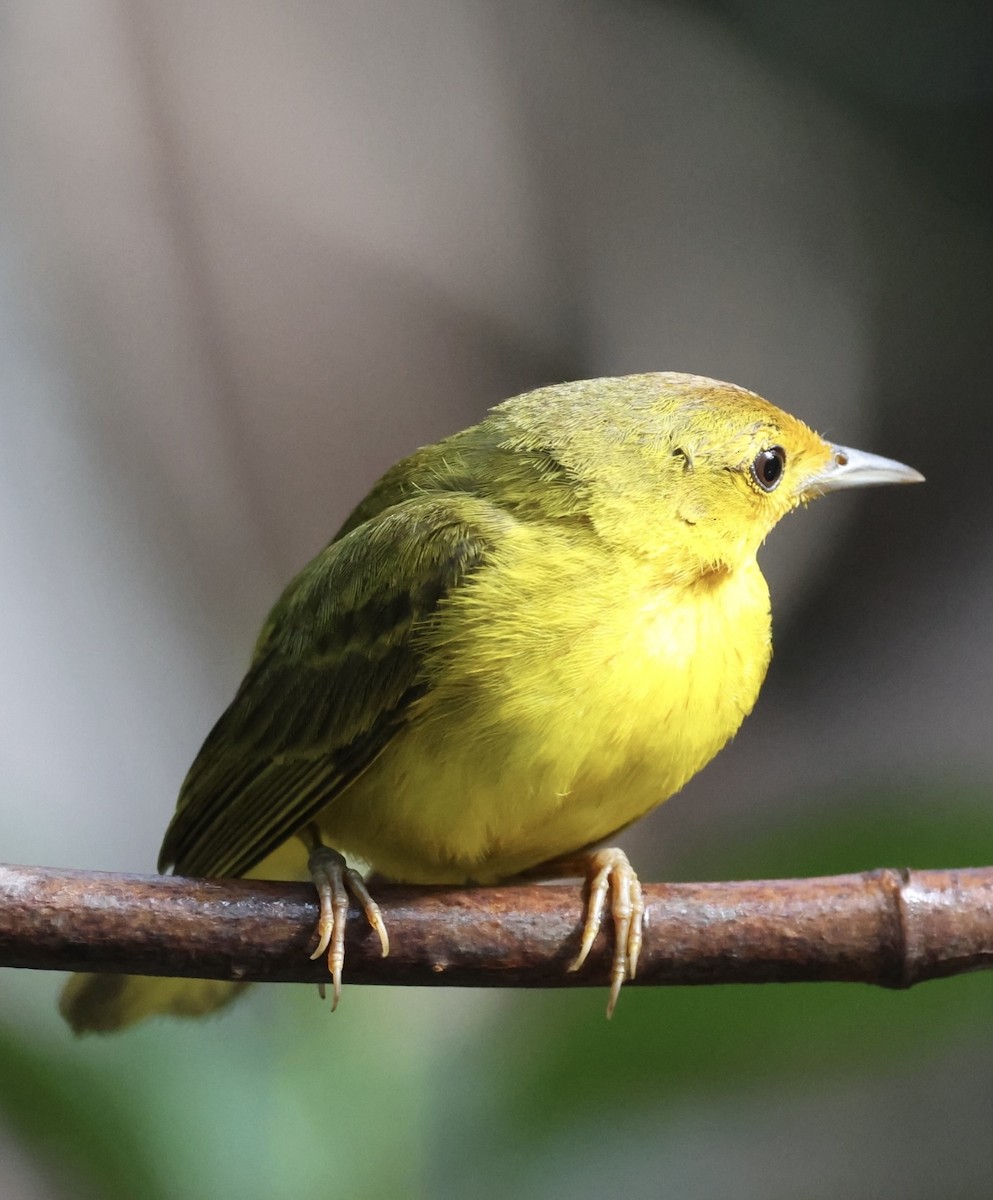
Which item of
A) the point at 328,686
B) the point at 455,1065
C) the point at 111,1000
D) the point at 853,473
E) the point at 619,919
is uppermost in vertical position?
the point at 853,473

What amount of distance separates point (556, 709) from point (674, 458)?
34 centimetres

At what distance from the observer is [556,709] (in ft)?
4.33

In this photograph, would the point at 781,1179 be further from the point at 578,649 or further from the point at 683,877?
the point at 578,649

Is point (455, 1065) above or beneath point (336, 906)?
beneath

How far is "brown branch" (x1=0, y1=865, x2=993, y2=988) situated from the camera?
123cm

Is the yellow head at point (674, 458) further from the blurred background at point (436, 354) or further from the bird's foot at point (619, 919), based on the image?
the blurred background at point (436, 354)

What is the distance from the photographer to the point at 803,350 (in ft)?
8.61

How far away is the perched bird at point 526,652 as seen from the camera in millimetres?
1337

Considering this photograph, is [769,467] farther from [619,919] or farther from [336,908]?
[336,908]

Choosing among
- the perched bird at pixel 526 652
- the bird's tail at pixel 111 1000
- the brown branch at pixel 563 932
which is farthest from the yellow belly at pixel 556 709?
the bird's tail at pixel 111 1000

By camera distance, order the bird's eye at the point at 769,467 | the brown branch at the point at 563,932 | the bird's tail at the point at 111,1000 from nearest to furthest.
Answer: the brown branch at the point at 563,932 < the bird's eye at the point at 769,467 < the bird's tail at the point at 111,1000

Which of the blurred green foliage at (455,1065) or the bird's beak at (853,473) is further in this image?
the blurred green foliage at (455,1065)

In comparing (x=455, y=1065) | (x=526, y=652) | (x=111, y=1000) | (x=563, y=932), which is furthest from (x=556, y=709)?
→ (x=455, y=1065)

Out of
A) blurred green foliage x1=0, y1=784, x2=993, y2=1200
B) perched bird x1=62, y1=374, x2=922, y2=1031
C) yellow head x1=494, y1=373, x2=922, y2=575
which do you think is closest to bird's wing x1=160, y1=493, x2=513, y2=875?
perched bird x1=62, y1=374, x2=922, y2=1031
